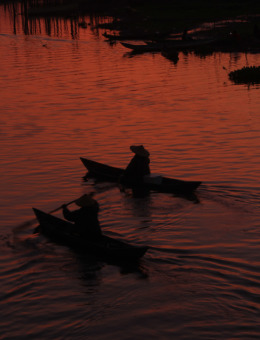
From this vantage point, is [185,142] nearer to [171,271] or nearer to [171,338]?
[171,271]

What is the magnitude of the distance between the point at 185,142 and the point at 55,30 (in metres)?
59.3

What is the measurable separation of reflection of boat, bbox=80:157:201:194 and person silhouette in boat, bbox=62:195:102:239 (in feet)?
14.2

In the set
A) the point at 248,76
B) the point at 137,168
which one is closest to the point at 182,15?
the point at 248,76

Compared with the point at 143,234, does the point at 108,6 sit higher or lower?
higher

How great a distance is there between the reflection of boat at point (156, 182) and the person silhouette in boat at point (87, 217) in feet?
14.2

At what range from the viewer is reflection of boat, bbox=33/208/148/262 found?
38.6ft

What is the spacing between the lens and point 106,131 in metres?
25.3

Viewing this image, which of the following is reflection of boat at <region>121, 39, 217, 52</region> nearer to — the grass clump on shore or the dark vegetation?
the dark vegetation

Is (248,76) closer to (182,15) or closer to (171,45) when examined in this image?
(171,45)

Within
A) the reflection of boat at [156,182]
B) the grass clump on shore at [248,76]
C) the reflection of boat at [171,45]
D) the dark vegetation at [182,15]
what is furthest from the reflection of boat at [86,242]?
the dark vegetation at [182,15]

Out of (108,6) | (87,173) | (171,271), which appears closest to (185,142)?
(87,173)

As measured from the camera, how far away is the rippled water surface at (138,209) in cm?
1037

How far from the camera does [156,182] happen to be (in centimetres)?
1680

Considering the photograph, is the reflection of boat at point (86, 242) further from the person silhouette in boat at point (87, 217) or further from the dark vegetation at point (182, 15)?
the dark vegetation at point (182, 15)
